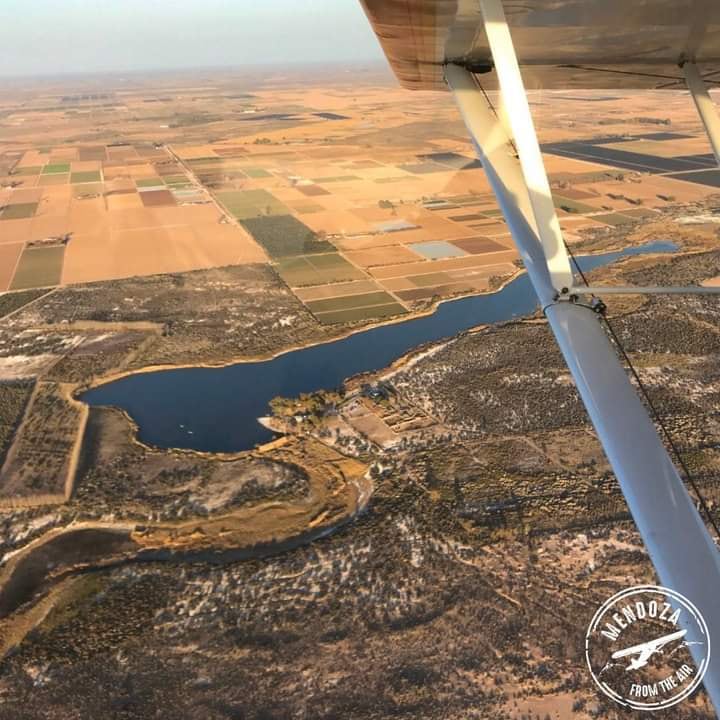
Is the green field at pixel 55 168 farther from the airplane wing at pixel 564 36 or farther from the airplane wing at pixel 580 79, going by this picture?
the airplane wing at pixel 564 36

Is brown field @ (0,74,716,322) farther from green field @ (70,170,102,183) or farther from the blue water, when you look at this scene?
the blue water

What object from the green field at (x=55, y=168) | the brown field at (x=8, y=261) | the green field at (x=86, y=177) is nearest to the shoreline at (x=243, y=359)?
the brown field at (x=8, y=261)

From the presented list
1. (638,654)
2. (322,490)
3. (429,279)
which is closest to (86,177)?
(429,279)

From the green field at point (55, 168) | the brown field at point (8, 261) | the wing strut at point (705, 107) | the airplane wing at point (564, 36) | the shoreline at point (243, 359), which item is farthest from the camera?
the green field at point (55, 168)

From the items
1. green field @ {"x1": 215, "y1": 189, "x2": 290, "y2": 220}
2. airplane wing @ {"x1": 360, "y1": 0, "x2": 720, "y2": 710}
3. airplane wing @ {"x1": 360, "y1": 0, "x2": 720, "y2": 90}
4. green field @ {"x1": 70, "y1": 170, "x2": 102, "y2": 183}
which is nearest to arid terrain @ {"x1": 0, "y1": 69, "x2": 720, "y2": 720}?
green field @ {"x1": 215, "y1": 189, "x2": 290, "y2": 220}

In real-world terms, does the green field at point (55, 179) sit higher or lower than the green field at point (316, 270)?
higher

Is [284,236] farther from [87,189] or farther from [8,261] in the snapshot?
[87,189]
